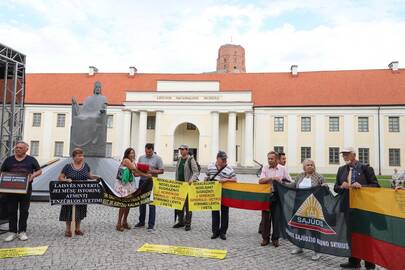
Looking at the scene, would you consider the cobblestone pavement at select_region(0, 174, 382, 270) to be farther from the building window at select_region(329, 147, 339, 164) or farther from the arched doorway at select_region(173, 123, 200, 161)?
the arched doorway at select_region(173, 123, 200, 161)

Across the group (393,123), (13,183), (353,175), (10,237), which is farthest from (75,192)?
(393,123)

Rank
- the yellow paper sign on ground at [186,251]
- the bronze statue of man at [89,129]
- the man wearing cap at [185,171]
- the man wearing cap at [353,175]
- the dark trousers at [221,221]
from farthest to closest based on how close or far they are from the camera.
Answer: the bronze statue of man at [89,129], the man wearing cap at [185,171], the dark trousers at [221,221], the yellow paper sign on ground at [186,251], the man wearing cap at [353,175]

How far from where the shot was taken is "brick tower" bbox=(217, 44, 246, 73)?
83.5 metres

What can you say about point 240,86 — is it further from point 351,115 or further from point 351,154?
point 351,154

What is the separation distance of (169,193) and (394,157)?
104ft

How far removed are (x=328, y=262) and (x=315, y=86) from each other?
3424cm

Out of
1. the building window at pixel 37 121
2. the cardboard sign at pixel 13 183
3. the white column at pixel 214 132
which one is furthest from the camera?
the building window at pixel 37 121

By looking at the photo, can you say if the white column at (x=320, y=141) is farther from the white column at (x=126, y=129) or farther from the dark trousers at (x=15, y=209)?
the dark trousers at (x=15, y=209)

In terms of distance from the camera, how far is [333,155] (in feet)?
112

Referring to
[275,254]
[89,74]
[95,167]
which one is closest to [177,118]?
[89,74]

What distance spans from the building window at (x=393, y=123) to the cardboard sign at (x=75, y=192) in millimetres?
33161

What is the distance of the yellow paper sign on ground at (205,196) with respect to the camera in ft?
22.6

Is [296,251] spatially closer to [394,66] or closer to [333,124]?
[333,124]

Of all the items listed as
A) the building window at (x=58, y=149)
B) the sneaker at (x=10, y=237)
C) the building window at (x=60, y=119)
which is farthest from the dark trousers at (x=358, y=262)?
the building window at (x=60, y=119)
